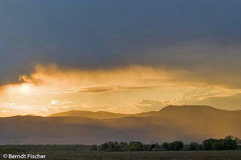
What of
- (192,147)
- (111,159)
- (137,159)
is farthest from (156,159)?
(192,147)

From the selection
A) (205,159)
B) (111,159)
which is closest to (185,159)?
(205,159)

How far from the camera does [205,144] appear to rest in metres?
171

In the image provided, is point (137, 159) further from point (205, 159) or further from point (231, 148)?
point (231, 148)

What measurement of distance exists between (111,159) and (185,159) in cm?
1749

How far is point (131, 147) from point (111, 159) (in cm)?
7336

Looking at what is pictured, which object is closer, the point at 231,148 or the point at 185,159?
the point at 185,159

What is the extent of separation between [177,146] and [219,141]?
17297mm

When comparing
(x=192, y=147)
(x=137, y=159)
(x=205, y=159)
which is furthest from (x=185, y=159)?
(x=192, y=147)

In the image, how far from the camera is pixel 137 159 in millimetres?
100812

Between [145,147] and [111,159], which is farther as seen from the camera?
[145,147]

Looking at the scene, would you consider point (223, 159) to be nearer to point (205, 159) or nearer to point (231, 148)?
point (205, 159)

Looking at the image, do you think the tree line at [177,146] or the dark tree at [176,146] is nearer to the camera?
the tree line at [177,146]

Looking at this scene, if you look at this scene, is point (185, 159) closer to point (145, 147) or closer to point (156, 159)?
point (156, 159)

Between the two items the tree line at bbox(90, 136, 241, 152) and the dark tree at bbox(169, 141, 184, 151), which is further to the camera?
the dark tree at bbox(169, 141, 184, 151)
